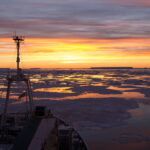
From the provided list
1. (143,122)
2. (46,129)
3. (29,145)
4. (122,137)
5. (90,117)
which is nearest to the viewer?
(29,145)

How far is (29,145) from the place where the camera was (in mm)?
6270

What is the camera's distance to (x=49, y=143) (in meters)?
7.41

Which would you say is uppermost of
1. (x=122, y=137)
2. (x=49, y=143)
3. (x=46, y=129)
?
(x=46, y=129)

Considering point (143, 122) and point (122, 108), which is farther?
point (122, 108)

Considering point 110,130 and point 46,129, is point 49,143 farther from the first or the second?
point 110,130

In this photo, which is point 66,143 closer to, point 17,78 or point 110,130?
point 17,78

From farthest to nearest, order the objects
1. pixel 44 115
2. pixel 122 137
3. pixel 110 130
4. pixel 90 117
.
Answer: pixel 90 117
pixel 110 130
pixel 122 137
pixel 44 115

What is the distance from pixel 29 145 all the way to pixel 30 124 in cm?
120

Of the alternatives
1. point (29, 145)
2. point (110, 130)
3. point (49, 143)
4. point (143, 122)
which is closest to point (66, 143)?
point (49, 143)

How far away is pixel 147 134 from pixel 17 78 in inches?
351

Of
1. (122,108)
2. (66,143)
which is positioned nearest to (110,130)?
(66,143)

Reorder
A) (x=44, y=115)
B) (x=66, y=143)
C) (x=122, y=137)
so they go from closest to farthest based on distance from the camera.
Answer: (x=44, y=115)
(x=66, y=143)
(x=122, y=137)

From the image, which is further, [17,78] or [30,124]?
[17,78]

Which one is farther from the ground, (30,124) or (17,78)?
(17,78)
